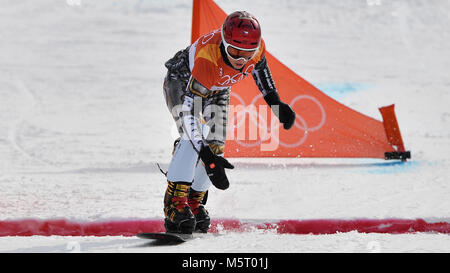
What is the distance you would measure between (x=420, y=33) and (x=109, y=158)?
36.3ft

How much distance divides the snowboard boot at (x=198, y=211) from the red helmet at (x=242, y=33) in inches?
38.9

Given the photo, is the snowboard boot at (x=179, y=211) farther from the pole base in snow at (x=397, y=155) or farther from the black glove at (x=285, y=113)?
the pole base in snow at (x=397, y=155)

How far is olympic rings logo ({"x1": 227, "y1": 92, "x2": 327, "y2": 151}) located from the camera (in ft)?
19.6

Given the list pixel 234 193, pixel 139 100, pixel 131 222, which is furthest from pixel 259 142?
pixel 139 100

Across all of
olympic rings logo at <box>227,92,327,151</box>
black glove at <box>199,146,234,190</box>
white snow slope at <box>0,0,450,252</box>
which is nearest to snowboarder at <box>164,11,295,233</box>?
black glove at <box>199,146,234,190</box>

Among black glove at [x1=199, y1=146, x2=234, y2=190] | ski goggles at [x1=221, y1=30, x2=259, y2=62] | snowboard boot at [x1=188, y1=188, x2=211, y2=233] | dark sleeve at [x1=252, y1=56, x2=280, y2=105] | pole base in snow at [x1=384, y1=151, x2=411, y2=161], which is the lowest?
snowboard boot at [x1=188, y1=188, x2=211, y2=233]

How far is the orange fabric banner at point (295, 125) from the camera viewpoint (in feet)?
19.5

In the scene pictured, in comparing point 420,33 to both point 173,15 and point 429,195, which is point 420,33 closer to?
point 173,15

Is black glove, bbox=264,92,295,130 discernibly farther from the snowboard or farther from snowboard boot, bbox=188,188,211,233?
the snowboard

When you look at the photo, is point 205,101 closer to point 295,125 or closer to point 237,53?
point 237,53

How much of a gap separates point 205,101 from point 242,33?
1.69ft

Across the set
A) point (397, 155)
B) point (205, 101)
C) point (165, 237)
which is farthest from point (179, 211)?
point (397, 155)

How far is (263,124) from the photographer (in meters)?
6.07

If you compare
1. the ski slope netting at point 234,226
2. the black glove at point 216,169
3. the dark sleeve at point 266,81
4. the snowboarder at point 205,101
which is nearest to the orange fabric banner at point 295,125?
the ski slope netting at point 234,226
